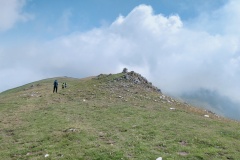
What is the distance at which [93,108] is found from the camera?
→ 4922 cm

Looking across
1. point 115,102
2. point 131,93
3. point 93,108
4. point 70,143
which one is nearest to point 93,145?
point 70,143

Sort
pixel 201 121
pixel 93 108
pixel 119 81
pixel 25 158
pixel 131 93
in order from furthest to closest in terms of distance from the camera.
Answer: pixel 119 81
pixel 131 93
pixel 93 108
pixel 201 121
pixel 25 158

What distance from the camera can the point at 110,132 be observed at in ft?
111

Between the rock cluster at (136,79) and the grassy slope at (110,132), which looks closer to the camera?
the grassy slope at (110,132)

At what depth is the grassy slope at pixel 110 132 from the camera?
27.3 m

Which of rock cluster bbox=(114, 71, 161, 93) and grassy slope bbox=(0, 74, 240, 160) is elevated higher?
rock cluster bbox=(114, 71, 161, 93)

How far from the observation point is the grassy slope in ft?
89.7

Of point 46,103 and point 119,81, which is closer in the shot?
point 46,103

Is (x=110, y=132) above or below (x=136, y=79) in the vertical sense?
below

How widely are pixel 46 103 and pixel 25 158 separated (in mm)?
28653

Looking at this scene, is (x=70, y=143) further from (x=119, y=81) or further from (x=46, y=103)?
(x=119, y=81)

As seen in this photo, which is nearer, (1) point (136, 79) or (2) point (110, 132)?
(2) point (110, 132)

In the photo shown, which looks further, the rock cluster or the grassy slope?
the rock cluster

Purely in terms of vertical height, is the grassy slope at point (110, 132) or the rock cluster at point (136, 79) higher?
the rock cluster at point (136, 79)
